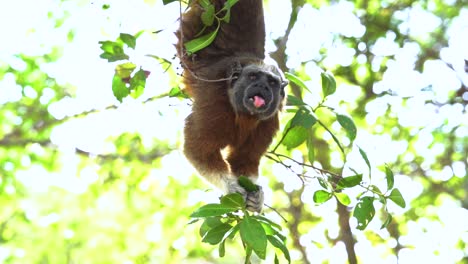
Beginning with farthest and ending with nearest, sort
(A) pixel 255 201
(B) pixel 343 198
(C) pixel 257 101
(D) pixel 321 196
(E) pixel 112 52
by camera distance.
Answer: (C) pixel 257 101 → (A) pixel 255 201 → (E) pixel 112 52 → (B) pixel 343 198 → (D) pixel 321 196

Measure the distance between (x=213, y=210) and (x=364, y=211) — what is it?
33.9 inches

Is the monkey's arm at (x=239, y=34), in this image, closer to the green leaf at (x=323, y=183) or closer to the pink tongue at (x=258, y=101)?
the pink tongue at (x=258, y=101)

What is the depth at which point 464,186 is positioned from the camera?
7457 millimetres

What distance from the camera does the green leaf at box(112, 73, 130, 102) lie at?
158 inches

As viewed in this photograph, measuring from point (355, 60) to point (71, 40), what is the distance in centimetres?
461

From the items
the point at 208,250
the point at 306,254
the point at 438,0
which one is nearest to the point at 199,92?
the point at 306,254

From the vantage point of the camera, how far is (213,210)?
285 centimetres

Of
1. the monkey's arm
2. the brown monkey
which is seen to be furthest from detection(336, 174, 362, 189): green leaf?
the monkey's arm

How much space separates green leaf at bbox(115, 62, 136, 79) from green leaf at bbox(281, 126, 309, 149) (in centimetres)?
118

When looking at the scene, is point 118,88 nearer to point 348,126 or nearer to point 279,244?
point 348,126

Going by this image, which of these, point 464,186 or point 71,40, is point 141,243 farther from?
point 464,186

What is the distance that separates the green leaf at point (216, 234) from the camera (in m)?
3.00

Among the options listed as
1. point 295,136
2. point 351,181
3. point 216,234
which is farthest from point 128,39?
point 351,181

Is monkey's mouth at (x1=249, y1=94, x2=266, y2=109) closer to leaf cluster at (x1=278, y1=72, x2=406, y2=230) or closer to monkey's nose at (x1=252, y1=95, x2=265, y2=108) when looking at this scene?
monkey's nose at (x1=252, y1=95, x2=265, y2=108)
